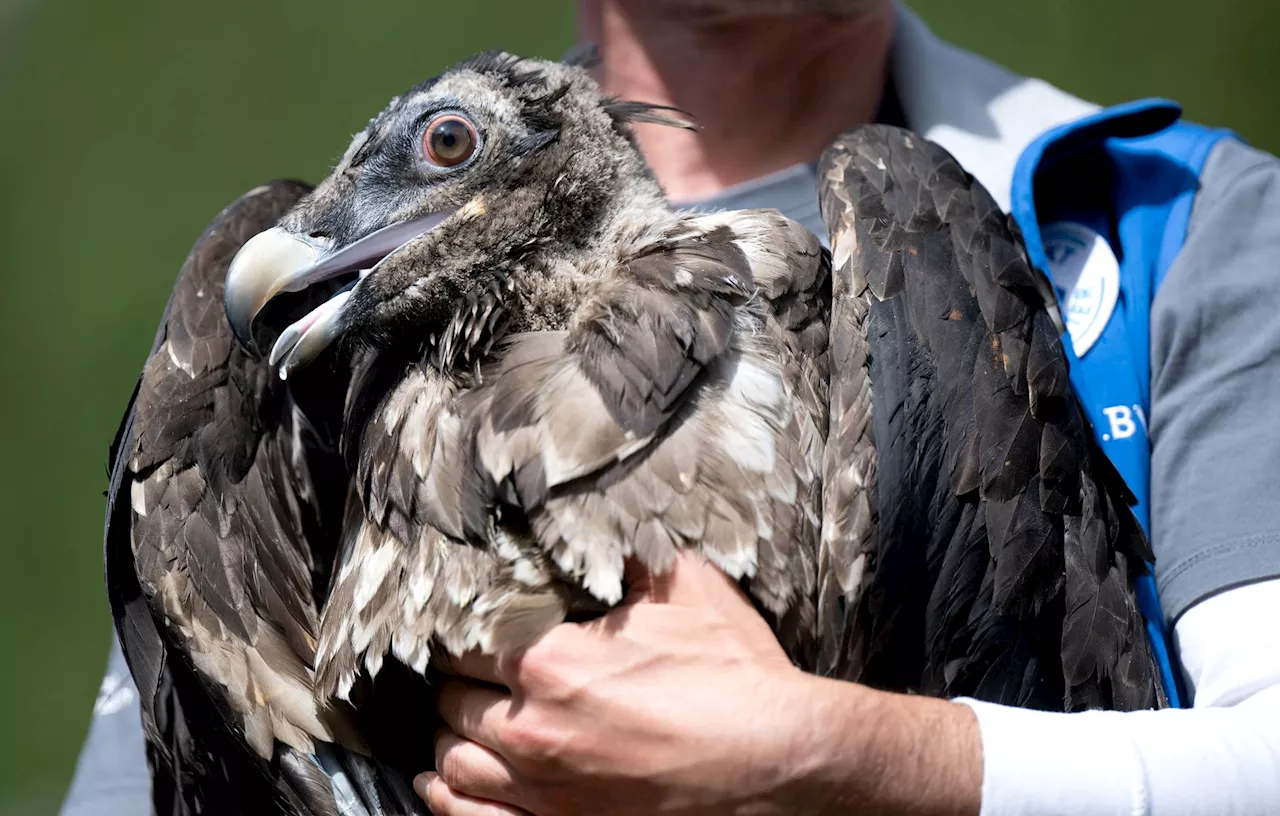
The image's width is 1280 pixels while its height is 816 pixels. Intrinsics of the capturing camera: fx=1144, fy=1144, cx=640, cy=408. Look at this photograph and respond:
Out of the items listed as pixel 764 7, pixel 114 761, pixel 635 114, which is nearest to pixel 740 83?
pixel 764 7

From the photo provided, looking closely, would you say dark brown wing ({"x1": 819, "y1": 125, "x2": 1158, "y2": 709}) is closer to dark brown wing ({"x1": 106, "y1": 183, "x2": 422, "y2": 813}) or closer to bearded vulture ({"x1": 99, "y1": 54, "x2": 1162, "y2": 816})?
bearded vulture ({"x1": 99, "y1": 54, "x2": 1162, "y2": 816})

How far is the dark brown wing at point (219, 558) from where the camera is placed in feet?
5.77

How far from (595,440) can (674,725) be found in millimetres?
384

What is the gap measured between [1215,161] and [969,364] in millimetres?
637

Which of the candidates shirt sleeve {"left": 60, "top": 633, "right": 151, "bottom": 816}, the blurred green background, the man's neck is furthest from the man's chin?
the blurred green background

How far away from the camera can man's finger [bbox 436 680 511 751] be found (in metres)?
1.49

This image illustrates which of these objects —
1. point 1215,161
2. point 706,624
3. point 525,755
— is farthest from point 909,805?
point 1215,161

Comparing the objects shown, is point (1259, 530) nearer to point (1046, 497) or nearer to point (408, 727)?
point (1046, 497)

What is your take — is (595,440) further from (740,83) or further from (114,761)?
(114,761)

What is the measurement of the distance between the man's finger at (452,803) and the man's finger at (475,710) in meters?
0.08

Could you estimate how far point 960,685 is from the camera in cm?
160

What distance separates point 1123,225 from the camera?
183 cm

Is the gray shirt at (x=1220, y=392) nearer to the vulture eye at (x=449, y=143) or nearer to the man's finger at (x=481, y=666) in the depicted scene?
the man's finger at (x=481, y=666)

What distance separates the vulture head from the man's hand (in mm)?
468
